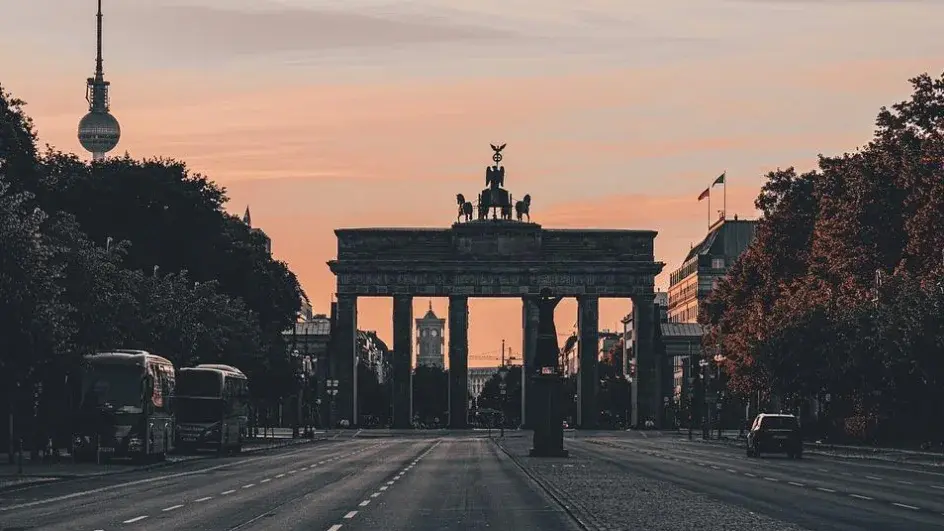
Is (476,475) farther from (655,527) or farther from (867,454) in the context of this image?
(867,454)

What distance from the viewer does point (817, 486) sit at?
47750 mm

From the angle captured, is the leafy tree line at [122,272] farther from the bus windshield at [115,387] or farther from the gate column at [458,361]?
the gate column at [458,361]

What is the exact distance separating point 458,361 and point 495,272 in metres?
8.82

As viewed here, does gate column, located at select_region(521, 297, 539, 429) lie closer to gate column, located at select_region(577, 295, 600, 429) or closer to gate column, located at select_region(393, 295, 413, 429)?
gate column, located at select_region(577, 295, 600, 429)

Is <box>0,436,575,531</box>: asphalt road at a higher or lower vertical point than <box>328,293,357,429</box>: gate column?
lower

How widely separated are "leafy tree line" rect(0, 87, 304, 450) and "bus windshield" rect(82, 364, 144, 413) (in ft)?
3.40

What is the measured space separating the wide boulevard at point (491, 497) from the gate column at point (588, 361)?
325 feet

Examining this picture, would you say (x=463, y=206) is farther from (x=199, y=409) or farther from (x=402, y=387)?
(x=199, y=409)

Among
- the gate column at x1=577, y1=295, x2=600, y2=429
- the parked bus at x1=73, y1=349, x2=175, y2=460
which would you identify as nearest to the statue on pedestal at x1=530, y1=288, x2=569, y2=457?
the parked bus at x1=73, y1=349, x2=175, y2=460

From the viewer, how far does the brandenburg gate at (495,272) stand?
563 ft

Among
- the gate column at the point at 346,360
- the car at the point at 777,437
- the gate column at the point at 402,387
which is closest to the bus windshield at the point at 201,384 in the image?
the car at the point at 777,437

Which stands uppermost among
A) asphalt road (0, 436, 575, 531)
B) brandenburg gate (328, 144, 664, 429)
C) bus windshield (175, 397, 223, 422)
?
brandenburg gate (328, 144, 664, 429)

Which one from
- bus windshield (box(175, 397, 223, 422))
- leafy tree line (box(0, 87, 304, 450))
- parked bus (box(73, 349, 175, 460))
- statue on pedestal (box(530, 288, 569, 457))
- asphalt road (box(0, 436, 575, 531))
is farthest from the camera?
bus windshield (box(175, 397, 223, 422))

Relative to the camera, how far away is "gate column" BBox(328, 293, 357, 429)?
559 ft
